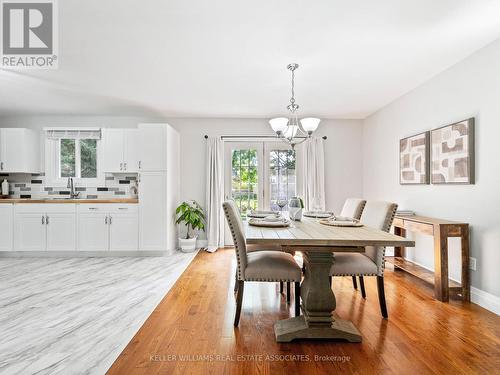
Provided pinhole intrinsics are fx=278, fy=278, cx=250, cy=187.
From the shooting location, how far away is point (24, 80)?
11.2 ft

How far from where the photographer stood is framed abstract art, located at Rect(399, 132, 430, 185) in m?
3.43

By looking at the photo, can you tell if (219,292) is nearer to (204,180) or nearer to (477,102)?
(204,180)

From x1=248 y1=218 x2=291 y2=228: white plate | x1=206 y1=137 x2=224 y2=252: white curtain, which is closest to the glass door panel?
x1=206 y1=137 x2=224 y2=252: white curtain

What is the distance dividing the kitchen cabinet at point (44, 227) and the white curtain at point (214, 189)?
7.21 feet

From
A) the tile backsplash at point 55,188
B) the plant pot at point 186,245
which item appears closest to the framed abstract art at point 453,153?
the plant pot at point 186,245

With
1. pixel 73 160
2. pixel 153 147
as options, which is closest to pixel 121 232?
pixel 153 147

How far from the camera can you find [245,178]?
17.4ft

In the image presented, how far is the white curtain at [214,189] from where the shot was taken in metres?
Answer: 5.09

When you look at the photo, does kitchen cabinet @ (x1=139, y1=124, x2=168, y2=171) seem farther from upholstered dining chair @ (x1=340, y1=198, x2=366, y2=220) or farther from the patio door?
upholstered dining chair @ (x1=340, y1=198, x2=366, y2=220)

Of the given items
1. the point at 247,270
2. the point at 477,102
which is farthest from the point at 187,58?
the point at 477,102

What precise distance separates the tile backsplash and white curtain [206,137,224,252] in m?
1.36

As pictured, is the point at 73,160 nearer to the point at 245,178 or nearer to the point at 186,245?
the point at 186,245

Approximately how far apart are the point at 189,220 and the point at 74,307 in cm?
228

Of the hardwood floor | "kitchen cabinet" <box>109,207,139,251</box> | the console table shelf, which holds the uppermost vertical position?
"kitchen cabinet" <box>109,207,139,251</box>
